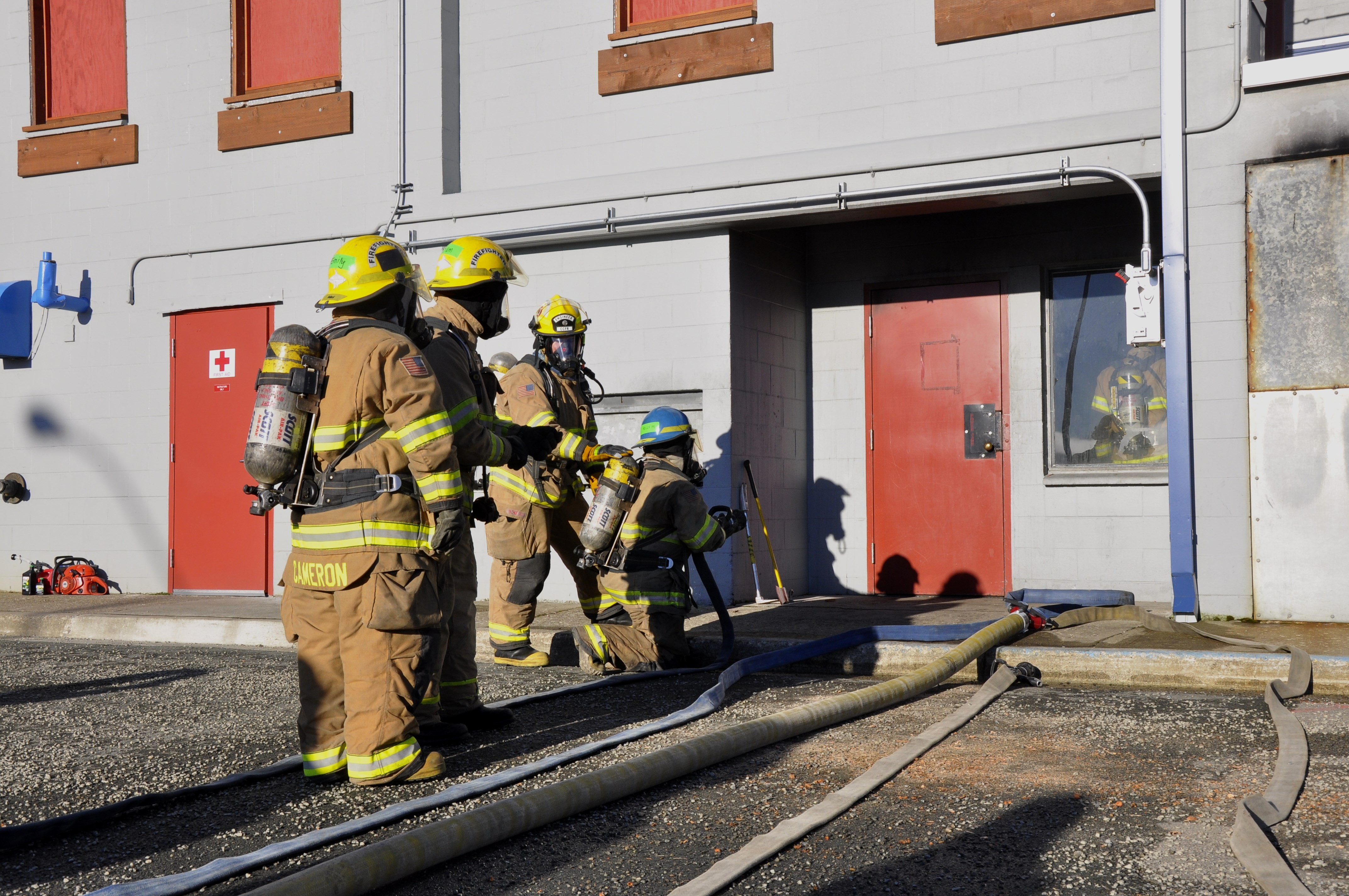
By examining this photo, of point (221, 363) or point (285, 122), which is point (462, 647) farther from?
point (285, 122)

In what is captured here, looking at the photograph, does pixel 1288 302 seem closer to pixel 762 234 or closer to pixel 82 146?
pixel 762 234

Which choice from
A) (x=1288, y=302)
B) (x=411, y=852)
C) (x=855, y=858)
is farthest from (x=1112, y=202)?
(x=411, y=852)

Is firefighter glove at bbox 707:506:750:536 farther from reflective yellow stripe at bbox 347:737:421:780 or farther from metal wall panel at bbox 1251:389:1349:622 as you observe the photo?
reflective yellow stripe at bbox 347:737:421:780

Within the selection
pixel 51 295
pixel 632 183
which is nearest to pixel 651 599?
pixel 632 183

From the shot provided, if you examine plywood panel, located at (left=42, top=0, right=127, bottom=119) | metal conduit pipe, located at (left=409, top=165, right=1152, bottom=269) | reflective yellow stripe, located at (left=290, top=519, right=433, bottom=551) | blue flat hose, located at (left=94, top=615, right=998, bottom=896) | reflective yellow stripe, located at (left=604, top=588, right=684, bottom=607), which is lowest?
blue flat hose, located at (left=94, top=615, right=998, bottom=896)

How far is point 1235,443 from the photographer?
25.5 ft

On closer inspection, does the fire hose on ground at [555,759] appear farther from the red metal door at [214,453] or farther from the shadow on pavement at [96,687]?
the red metal door at [214,453]

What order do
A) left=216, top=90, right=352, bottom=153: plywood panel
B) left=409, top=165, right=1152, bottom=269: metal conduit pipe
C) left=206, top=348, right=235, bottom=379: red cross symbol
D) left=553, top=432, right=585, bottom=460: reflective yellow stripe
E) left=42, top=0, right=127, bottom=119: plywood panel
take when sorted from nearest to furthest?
1. left=553, top=432, right=585, bottom=460: reflective yellow stripe
2. left=409, top=165, right=1152, bottom=269: metal conduit pipe
3. left=216, top=90, right=352, bottom=153: plywood panel
4. left=206, top=348, right=235, bottom=379: red cross symbol
5. left=42, top=0, right=127, bottom=119: plywood panel

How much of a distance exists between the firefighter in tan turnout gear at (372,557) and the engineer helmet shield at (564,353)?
9.66 feet

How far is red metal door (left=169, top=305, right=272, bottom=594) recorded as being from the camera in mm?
11078

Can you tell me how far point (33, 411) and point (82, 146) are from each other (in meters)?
2.57

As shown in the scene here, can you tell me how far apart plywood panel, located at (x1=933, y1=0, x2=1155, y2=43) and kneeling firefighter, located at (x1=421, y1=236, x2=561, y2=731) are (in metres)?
4.61

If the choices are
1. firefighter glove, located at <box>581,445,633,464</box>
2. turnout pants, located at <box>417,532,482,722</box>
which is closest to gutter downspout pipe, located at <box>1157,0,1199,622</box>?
firefighter glove, located at <box>581,445,633,464</box>

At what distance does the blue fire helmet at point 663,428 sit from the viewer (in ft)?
23.4
